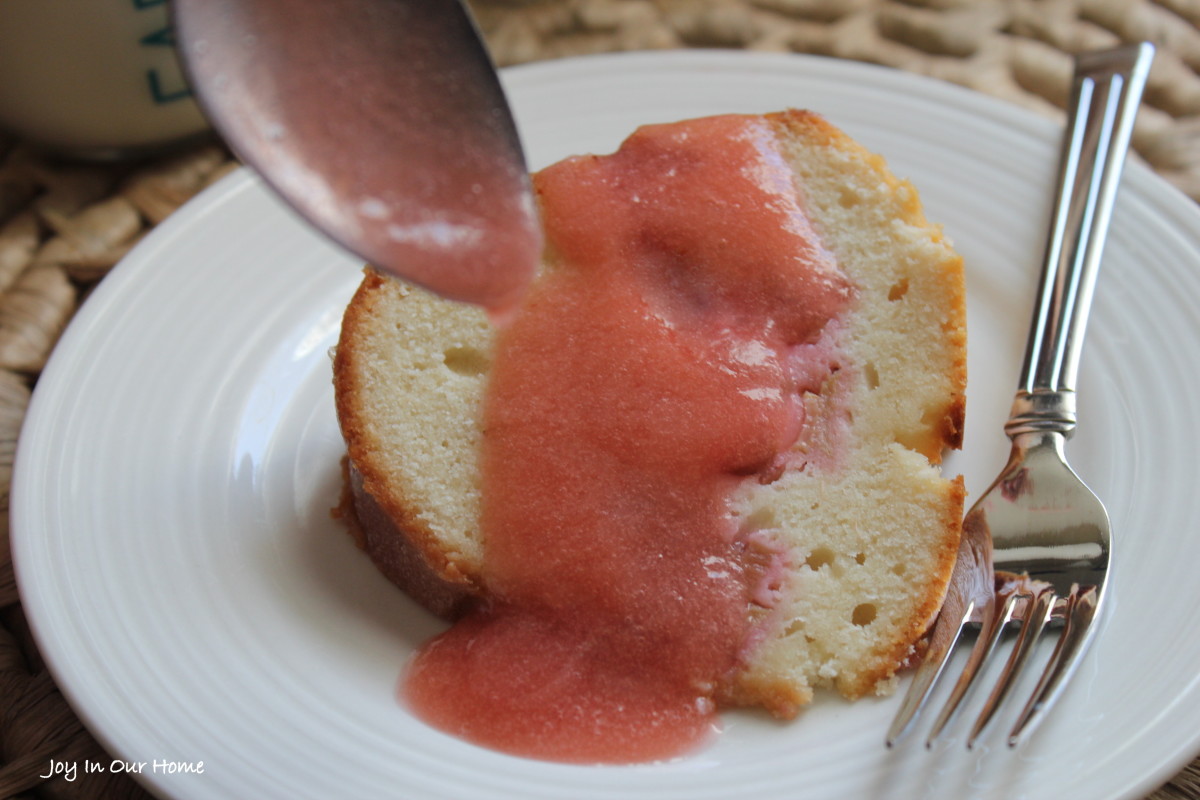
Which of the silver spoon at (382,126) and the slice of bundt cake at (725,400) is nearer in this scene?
the silver spoon at (382,126)

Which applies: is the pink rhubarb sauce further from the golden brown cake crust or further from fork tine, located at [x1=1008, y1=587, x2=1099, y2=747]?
fork tine, located at [x1=1008, y1=587, x2=1099, y2=747]

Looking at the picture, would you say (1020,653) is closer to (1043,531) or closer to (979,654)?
(979,654)

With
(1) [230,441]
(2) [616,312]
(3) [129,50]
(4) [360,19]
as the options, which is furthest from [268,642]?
(3) [129,50]

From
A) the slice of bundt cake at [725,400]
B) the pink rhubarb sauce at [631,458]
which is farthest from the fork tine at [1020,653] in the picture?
the pink rhubarb sauce at [631,458]

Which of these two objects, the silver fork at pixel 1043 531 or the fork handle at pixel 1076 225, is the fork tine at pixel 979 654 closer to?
the silver fork at pixel 1043 531

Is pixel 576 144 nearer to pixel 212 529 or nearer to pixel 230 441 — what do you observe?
pixel 230 441

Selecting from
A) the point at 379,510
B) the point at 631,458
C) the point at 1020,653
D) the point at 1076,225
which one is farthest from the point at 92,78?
the point at 1020,653
